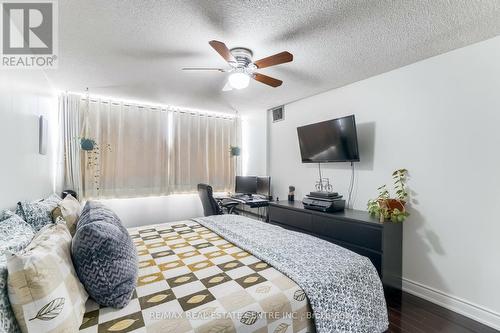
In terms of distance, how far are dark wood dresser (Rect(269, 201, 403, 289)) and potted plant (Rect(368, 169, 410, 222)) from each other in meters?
0.08

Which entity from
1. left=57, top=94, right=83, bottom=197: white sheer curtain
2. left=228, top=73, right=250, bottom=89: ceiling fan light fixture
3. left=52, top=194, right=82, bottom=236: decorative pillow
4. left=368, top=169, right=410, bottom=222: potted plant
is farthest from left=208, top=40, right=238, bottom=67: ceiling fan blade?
left=57, top=94, right=83, bottom=197: white sheer curtain

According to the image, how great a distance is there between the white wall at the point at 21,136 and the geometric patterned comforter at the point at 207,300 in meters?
1.21

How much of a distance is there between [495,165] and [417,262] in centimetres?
115

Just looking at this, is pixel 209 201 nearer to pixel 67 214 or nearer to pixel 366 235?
pixel 67 214

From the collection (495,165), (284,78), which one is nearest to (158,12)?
(284,78)

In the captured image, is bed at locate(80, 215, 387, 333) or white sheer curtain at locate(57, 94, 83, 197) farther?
white sheer curtain at locate(57, 94, 83, 197)

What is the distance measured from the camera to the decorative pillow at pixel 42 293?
2.59 feet

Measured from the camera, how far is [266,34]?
6.28 feet

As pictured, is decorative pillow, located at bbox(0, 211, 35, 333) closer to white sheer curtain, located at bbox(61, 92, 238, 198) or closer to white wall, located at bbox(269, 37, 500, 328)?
white sheer curtain, located at bbox(61, 92, 238, 198)

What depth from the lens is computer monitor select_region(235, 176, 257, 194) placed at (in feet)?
14.5

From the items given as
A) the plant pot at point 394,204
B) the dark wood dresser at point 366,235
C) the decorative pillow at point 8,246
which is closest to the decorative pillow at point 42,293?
the decorative pillow at point 8,246

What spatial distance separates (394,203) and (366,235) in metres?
0.45

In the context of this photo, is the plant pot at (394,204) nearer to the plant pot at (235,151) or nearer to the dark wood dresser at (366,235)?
the dark wood dresser at (366,235)

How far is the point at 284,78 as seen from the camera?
288 cm
